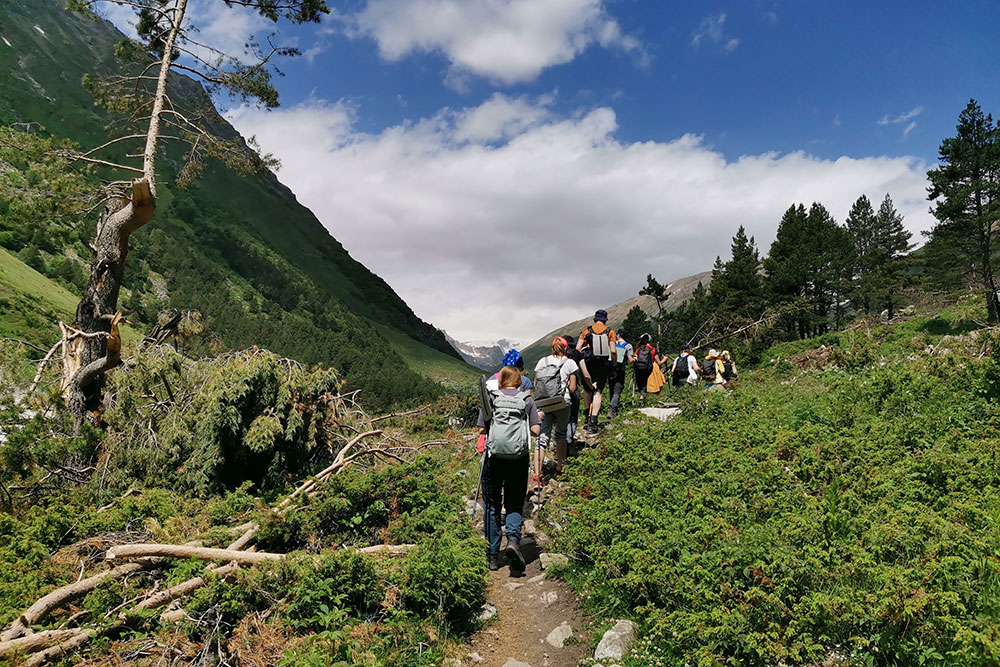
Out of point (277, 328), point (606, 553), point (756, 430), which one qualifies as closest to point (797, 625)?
point (606, 553)

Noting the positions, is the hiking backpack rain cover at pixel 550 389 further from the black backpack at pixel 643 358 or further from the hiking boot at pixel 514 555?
A: the black backpack at pixel 643 358

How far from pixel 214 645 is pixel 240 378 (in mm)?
4322

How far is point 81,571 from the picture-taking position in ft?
15.3

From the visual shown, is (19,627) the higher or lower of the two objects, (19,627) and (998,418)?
the lower

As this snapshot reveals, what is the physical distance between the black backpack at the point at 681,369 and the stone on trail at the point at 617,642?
13.4 metres

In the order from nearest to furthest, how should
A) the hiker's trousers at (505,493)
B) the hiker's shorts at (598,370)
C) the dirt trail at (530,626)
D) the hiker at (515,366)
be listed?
the dirt trail at (530,626), the hiker's trousers at (505,493), the hiker at (515,366), the hiker's shorts at (598,370)

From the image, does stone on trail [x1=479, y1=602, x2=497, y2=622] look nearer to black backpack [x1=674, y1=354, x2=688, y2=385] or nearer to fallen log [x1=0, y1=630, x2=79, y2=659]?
fallen log [x1=0, y1=630, x2=79, y2=659]

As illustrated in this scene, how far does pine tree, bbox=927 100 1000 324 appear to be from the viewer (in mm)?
34031

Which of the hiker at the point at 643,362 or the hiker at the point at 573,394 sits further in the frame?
the hiker at the point at 643,362

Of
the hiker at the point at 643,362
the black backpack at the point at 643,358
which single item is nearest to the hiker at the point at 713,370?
the hiker at the point at 643,362

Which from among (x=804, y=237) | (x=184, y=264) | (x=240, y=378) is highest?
(x=184, y=264)

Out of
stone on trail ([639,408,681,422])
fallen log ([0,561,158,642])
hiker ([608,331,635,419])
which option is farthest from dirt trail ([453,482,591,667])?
stone on trail ([639,408,681,422])

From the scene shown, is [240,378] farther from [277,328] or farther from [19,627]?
[277,328]

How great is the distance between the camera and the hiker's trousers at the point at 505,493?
6340 millimetres
